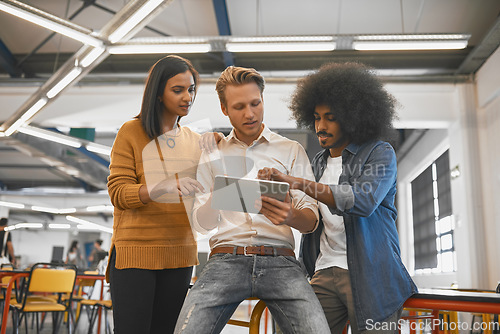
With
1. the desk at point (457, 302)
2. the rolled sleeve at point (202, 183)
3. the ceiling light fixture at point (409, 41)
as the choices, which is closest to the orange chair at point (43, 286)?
the rolled sleeve at point (202, 183)

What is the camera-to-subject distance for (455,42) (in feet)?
15.7

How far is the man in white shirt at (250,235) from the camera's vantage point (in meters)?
1.33

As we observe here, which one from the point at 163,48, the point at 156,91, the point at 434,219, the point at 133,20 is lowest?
the point at 156,91

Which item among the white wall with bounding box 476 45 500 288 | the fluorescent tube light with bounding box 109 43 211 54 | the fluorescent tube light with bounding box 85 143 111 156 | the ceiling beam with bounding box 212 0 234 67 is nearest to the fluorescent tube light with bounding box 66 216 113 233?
the fluorescent tube light with bounding box 85 143 111 156

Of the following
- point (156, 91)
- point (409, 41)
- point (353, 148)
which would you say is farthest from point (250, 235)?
point (409, 41)

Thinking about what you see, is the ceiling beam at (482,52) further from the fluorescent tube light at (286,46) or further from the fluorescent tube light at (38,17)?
the fluorescent tube light at (38,17)

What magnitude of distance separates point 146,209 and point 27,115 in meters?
5.51

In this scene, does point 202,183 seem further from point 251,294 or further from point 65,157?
point 65,157

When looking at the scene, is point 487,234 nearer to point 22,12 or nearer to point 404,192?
point 404,192

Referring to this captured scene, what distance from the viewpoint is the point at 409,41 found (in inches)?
187

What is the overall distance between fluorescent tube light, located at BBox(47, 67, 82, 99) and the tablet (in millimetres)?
4201

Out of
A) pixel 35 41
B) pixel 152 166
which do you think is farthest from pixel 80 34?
pixel 35 41

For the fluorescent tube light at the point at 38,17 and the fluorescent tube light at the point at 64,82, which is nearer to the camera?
the fluorescent tube light at the point at 38,17

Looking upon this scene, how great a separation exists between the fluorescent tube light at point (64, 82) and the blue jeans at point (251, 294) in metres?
4.24
